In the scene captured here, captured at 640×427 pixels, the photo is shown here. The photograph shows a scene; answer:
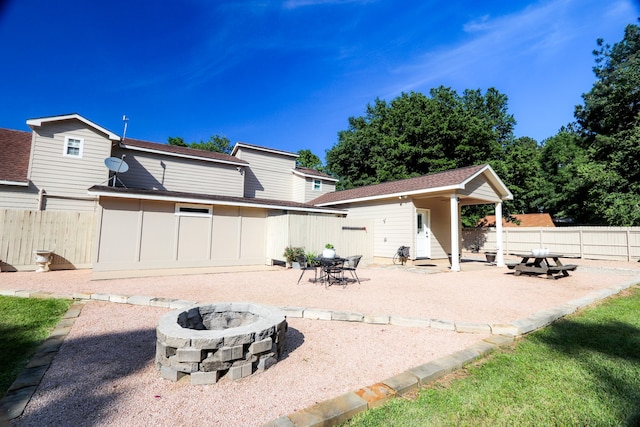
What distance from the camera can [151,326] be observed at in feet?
14.7

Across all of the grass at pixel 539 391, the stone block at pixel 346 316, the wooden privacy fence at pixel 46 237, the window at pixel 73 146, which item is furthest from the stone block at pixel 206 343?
the window at pixel 73 146

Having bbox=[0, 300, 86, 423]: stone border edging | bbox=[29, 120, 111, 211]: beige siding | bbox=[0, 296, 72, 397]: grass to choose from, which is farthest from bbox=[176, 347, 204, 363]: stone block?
bbox=[29, 120, 111, 211]: beige siding

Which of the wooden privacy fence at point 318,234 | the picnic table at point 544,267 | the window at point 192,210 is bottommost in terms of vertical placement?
the picnic table at point 544,267

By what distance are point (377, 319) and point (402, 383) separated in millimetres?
2035

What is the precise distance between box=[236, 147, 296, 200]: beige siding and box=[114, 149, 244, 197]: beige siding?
4.50 feet

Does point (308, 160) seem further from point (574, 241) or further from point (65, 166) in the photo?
point (574, 241)

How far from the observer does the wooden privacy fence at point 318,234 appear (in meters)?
11.2

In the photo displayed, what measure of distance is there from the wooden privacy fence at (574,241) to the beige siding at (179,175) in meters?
17.2

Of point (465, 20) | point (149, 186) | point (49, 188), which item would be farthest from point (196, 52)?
point (465, 20)

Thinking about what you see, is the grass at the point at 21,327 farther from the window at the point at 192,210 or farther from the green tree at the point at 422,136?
the green tree at the point at 422,136

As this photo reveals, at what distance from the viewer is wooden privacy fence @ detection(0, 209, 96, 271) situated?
931 cm

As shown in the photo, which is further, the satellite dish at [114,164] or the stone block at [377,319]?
the satellite dish at [114,164]

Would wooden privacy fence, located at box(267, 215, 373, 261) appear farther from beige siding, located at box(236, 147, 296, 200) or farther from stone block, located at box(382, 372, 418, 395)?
stone block, located at box(382, 372, 418, 395)

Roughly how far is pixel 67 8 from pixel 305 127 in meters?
18.7
